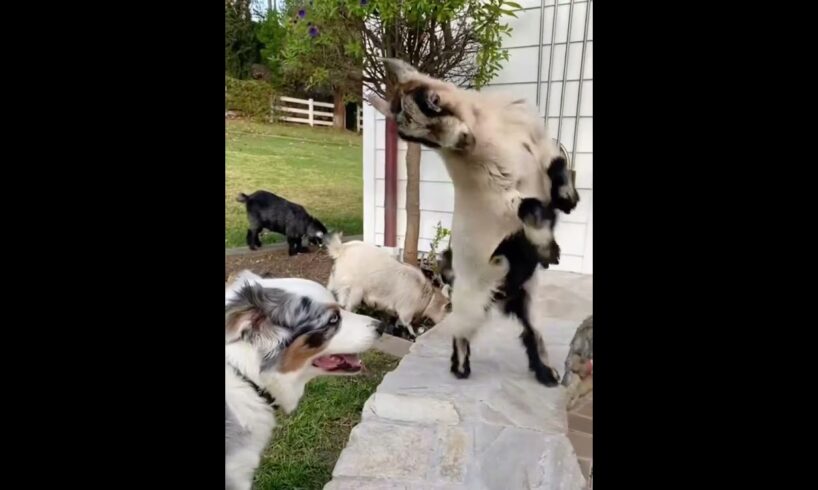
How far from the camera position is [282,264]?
1.62 m

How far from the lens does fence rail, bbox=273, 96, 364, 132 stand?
1.66m

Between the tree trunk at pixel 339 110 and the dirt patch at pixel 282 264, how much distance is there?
386 mm

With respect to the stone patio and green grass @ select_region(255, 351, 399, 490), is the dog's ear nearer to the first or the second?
green grass @ select_region(255, 351, 399, 490)

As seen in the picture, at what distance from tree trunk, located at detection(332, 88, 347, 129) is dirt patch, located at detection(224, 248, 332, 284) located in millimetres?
386

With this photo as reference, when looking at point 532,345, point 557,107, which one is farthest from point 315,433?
point 557,107

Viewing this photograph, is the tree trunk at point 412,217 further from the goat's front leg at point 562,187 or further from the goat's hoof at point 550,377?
the goat's hoof at point 550,377

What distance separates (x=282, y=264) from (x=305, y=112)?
460 millimetres

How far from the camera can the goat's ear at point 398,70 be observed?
153cm

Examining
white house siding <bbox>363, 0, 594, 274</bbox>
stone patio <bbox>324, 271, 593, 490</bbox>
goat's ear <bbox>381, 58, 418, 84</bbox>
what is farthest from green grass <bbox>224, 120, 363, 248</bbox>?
stone patio <bbox>324, 271, 593, 490</bbox>

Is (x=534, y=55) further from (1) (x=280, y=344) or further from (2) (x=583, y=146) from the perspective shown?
(1) (x=280, y=344)

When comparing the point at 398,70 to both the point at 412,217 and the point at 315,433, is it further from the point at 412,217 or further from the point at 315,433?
the point at 315,433

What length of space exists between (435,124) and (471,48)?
0.26 metres

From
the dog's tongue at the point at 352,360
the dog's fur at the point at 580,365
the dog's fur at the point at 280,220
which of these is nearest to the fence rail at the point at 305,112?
the dog's fur at the point at 280,220
